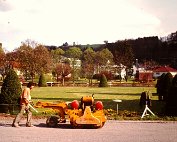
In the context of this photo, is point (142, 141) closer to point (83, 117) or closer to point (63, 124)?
point (83, 117)

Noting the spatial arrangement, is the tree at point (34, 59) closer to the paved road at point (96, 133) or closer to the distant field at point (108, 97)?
the distant field at point (108, 97)

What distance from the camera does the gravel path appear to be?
1138 cm

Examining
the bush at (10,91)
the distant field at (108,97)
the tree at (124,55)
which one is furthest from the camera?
the tree at (124,55)

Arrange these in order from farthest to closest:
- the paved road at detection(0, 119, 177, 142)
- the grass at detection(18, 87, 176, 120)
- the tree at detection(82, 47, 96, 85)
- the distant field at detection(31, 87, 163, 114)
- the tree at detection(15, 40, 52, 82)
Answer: the tree at detection(82, 47, 96, 85)
the tree at detection(15, 40, 52, 82)
the distant field at detection(31, 87, 163, 114)
the grass at detection(18, 87, 176, 120)
the paved road at detection(0, 119, 177, 142)

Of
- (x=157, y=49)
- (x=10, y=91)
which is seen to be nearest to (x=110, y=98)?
(x=10, y=91)

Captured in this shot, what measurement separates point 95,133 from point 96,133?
0.04m

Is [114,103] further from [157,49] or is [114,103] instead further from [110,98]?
[157,49]

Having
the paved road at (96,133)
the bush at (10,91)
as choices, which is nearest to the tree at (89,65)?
the bush at (10,91)

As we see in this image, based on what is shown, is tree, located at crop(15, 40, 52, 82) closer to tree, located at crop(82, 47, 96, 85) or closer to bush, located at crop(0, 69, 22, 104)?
tree, located at crop(82, 47, 96, 85)

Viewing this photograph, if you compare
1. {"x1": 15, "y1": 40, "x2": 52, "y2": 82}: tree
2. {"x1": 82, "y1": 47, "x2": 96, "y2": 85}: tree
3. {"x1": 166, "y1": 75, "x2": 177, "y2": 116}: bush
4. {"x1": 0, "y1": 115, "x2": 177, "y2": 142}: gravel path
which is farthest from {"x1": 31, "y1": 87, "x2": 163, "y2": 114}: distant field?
{"x1": 82, "y1": 47, "x2": 96, "y2": 85}: tree

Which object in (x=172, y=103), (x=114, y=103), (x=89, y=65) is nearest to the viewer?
(x=172, y=103)

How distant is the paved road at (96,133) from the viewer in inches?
448

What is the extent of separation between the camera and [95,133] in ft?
41.3

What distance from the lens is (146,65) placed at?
13500 centimetres
